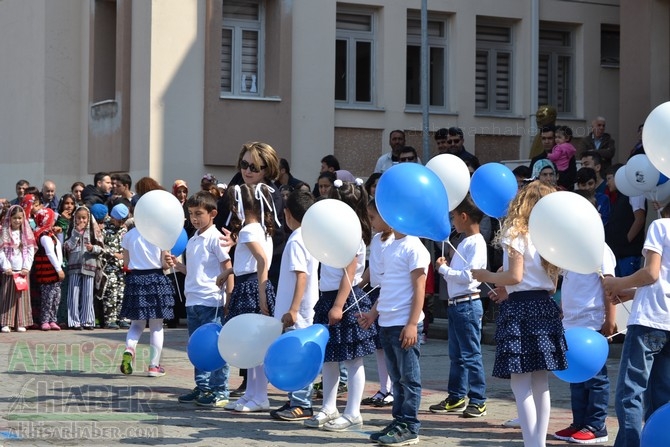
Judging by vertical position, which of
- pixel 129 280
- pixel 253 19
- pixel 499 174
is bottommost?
pixel 129 280

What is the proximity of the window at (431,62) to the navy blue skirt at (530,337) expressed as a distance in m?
14.9

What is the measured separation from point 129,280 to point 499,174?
14.3ft

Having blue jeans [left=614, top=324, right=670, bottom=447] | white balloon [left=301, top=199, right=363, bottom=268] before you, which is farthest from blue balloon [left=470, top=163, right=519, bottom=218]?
blue jeans [left=614, top=324, right=670, bottom=447]

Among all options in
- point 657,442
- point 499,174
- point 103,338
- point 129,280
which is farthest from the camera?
point 103,338

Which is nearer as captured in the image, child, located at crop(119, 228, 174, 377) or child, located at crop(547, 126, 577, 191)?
child, located at crop(119, 228, 174, 377)

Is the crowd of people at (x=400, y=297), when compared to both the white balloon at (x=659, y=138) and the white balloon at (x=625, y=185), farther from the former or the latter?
the white balloon at (x=625, y=185)

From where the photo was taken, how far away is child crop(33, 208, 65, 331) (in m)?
16.8

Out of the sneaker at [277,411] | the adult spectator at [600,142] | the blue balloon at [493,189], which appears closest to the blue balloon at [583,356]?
the blue balloon at [493,189]

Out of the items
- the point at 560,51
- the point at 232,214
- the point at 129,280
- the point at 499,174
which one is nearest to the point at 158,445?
the point at 232,214

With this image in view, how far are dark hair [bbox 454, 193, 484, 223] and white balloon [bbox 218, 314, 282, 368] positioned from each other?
173cm

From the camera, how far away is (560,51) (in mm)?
23062

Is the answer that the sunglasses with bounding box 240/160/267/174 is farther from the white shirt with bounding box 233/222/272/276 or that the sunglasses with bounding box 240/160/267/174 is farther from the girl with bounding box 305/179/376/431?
the girl with bounding box 305/179/376/431

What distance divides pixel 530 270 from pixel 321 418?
2000 mm

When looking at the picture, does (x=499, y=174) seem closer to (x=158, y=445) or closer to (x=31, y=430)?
(x=158, y=445)
